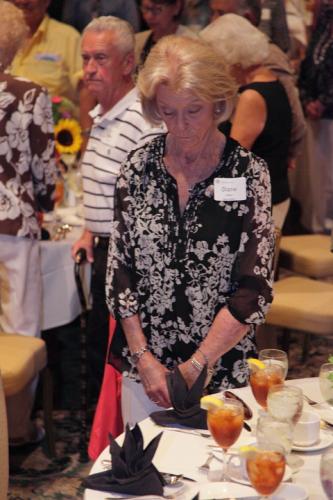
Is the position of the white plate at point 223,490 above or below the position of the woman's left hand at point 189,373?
below

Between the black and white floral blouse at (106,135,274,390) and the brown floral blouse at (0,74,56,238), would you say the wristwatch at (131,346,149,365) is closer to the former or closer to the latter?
the black and white floral blouse at (106,135,274,390)

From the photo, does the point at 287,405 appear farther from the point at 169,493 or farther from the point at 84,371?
the point at 84,371

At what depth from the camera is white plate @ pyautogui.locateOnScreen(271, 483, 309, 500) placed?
1923mm

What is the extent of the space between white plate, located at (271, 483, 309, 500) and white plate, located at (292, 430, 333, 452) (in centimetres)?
20

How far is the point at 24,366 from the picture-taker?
11.8 feet

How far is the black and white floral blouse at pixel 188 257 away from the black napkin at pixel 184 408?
33 cm

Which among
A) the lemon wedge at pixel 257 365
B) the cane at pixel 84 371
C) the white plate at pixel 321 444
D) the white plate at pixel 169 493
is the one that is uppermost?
the lemon wedge at pixel 257 365

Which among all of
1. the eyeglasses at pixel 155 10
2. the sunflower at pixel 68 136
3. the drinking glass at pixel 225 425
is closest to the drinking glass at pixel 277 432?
the drinking glass at pixel 225 425

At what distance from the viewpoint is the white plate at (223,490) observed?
194 cm

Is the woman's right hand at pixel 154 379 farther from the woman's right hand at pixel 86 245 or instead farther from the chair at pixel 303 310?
the chair at pixel 303 310

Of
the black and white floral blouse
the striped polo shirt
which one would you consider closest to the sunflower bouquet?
the striped polo shirt

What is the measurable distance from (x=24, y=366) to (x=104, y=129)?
3.02 ft

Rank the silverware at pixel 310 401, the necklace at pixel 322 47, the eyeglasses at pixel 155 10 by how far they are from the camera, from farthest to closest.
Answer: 1. the necklace at pixel 322 47
2. the eyeglasses at pixel 155 10
3. the silverware at pixel 310 401

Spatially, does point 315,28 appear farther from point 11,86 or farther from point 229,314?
point 229,314
